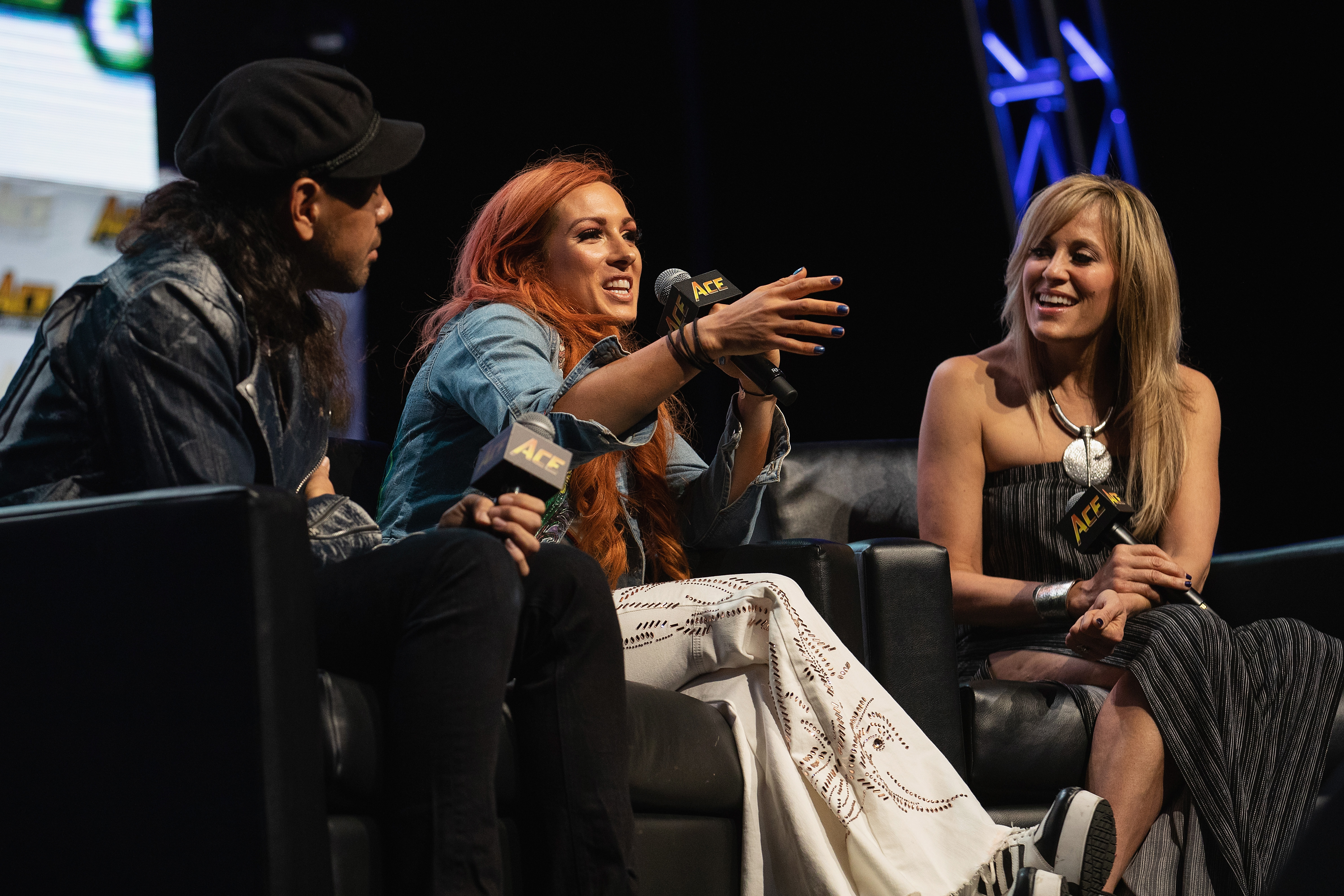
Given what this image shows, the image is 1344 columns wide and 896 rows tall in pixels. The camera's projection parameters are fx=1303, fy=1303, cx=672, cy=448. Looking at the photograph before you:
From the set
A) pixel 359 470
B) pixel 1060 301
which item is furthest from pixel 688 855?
pixel 1060 301

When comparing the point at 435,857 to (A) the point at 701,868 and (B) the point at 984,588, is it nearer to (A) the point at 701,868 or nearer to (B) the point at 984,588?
(A) the point at 701,868

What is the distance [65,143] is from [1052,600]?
7.27ft

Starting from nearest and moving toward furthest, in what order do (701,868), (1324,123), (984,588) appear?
(701,868) < (984,588) < (1324,123)

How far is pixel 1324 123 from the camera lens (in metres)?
3.29

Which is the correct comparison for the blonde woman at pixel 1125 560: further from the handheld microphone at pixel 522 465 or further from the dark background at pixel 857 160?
the dark background at pixel 857 160

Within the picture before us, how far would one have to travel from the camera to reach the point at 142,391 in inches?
49.1

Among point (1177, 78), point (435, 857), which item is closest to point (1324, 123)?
point (1177, 78)

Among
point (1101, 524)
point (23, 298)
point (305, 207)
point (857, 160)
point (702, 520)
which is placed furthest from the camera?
point (857, 160)

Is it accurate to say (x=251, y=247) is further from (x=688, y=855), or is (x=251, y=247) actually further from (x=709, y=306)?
(x=688, y=855)

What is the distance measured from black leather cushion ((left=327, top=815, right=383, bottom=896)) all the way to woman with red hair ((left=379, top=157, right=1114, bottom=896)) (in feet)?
1.55

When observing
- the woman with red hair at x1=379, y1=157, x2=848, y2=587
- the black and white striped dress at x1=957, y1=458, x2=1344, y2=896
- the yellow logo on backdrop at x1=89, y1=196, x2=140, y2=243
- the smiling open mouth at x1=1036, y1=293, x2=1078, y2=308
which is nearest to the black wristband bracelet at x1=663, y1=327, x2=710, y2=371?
the woman with red hair at x1=379, y1=157, x2=848, y2=587

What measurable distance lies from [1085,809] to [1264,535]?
2038 mm

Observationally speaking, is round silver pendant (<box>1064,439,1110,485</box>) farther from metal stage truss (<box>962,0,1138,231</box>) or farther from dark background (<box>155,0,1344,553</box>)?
metal stage truss (<box>962,0,1138,231</box>)

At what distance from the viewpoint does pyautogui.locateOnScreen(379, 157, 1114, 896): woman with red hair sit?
64.0 inches
